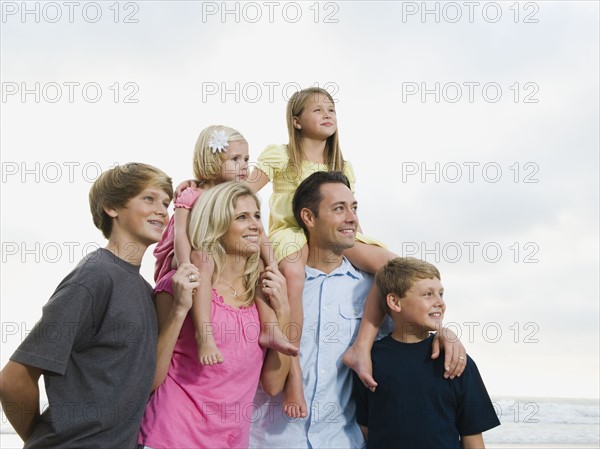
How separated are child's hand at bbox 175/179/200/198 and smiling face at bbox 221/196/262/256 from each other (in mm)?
595

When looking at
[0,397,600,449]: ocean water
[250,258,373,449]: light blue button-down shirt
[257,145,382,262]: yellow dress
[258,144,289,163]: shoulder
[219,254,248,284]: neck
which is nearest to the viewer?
[219,254,248,284]: neck

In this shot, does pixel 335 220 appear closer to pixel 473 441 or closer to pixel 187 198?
pixel 187 198

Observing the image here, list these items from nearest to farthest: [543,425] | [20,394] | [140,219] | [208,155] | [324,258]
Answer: [20,394] < [140,219] < [324,258] < [208,155] < [543,425]

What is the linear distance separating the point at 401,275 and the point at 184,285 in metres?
1.26

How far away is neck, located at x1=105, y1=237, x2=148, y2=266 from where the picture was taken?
366cm

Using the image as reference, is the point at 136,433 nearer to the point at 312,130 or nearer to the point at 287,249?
the point at 287,249

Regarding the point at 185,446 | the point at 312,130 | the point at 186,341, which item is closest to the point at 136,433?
the point at 185,446

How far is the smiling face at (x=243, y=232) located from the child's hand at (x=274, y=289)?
0.16 metres

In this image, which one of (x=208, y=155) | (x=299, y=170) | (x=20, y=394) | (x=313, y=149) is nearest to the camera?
(x=20, y=394)

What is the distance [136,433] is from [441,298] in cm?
181

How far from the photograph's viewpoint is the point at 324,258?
438cm

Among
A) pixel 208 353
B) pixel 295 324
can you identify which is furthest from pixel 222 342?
pixel 295 324

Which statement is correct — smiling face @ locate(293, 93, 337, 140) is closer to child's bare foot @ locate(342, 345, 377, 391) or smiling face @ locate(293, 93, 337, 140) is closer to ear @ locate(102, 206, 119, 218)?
child's bare foot @ locate(342, 345, 377, 391)

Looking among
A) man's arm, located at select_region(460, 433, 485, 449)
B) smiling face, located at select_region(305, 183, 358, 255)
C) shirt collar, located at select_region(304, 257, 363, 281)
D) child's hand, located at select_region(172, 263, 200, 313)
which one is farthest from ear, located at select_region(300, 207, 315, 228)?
man's arm, located at select_region(460, 433, 485, 449)
